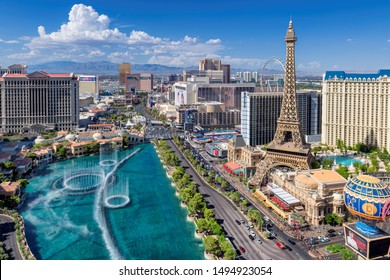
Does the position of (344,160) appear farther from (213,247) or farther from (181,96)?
(181,96)

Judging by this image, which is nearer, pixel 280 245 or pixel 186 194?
pixel 280 245

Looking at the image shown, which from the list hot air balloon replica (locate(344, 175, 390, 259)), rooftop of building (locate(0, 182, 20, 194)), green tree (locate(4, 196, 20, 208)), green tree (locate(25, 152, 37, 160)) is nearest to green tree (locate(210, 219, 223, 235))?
hot air balloon replica (locate(344, 175, 390, 259))

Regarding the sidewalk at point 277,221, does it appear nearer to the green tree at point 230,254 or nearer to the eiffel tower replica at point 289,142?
the eiffel tower replica at point 289,142

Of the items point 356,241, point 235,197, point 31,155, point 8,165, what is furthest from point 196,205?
point 31,155

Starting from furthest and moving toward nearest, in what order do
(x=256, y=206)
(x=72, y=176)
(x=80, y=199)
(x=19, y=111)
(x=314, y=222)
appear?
(x=19, y=111) → (x=72, y=176) → (x=80, y=199) → (x=256, y=206) → (x=314, y=222)

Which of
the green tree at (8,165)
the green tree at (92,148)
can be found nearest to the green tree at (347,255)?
the green tree at (8,165)

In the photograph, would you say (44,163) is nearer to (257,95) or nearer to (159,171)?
(159,171)

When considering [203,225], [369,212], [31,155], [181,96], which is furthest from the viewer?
[181,96]

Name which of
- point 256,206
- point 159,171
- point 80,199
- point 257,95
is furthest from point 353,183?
point 257,95
